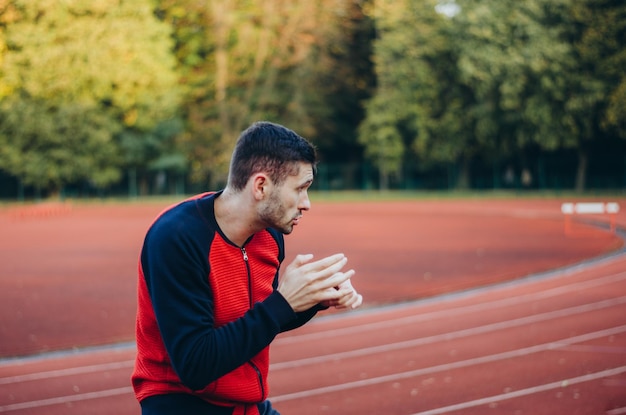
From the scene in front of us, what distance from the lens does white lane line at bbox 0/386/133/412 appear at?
670 cm

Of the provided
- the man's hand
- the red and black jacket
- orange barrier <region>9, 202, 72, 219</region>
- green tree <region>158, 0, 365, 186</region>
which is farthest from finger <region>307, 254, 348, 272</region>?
green tree <region>158, 0, 365, 186</region>

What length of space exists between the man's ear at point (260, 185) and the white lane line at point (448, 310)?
6.48 m

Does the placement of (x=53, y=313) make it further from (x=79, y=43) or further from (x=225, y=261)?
(x=79, y=43)

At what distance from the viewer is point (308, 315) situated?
2549mm

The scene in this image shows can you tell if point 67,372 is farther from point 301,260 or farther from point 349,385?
point 301,260

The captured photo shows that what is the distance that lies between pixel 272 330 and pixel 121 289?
11.7 m

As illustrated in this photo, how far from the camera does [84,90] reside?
137 ft

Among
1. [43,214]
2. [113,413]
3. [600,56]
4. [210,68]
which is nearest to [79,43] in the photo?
[43,214]

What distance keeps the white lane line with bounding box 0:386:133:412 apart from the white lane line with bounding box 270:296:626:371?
1384mm

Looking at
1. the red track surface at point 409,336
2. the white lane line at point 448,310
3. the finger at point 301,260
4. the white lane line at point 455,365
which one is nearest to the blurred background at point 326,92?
the red track surface at point 409,336

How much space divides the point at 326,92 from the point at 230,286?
46.2m

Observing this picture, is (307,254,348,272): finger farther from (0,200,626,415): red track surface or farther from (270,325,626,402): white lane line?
(270,325,626,402): white lane line

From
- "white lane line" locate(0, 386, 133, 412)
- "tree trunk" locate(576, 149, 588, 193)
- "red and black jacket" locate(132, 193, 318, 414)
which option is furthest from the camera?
"tree trunk" locate(576, 149, 588, 193)

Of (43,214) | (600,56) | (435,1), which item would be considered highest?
(435,1)
